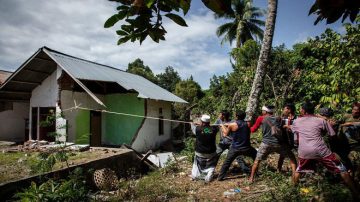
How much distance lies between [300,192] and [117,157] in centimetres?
552

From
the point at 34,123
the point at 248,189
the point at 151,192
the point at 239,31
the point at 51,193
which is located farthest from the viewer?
the point at 239,31

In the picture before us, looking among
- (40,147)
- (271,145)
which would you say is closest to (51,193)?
(271,145)

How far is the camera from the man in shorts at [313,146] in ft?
15.7

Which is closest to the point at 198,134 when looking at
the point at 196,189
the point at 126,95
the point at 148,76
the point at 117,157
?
the point at 196,189

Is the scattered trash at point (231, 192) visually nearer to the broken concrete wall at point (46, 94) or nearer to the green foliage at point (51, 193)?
the green foliage at point (51, 193)

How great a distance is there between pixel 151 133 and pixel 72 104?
13.6 feet

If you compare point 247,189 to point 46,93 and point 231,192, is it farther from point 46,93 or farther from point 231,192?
point 46,93

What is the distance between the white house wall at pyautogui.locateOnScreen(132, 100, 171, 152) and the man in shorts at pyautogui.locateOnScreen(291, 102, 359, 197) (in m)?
9.82

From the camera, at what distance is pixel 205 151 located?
7.54 meters

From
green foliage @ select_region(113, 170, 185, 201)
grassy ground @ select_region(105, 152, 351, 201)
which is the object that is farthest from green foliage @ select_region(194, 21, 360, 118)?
green foliage @ select_region(113, 170, 185, 201)

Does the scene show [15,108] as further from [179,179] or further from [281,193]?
[281,193]

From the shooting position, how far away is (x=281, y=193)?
5637 millimetres

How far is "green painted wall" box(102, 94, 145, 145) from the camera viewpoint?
14.6 meters

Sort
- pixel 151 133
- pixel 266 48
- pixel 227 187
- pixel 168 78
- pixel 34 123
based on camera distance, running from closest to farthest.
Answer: pixel 227 187
pixel 266 48
pixel 34 123
pixel 151 133
pixel 168 78
